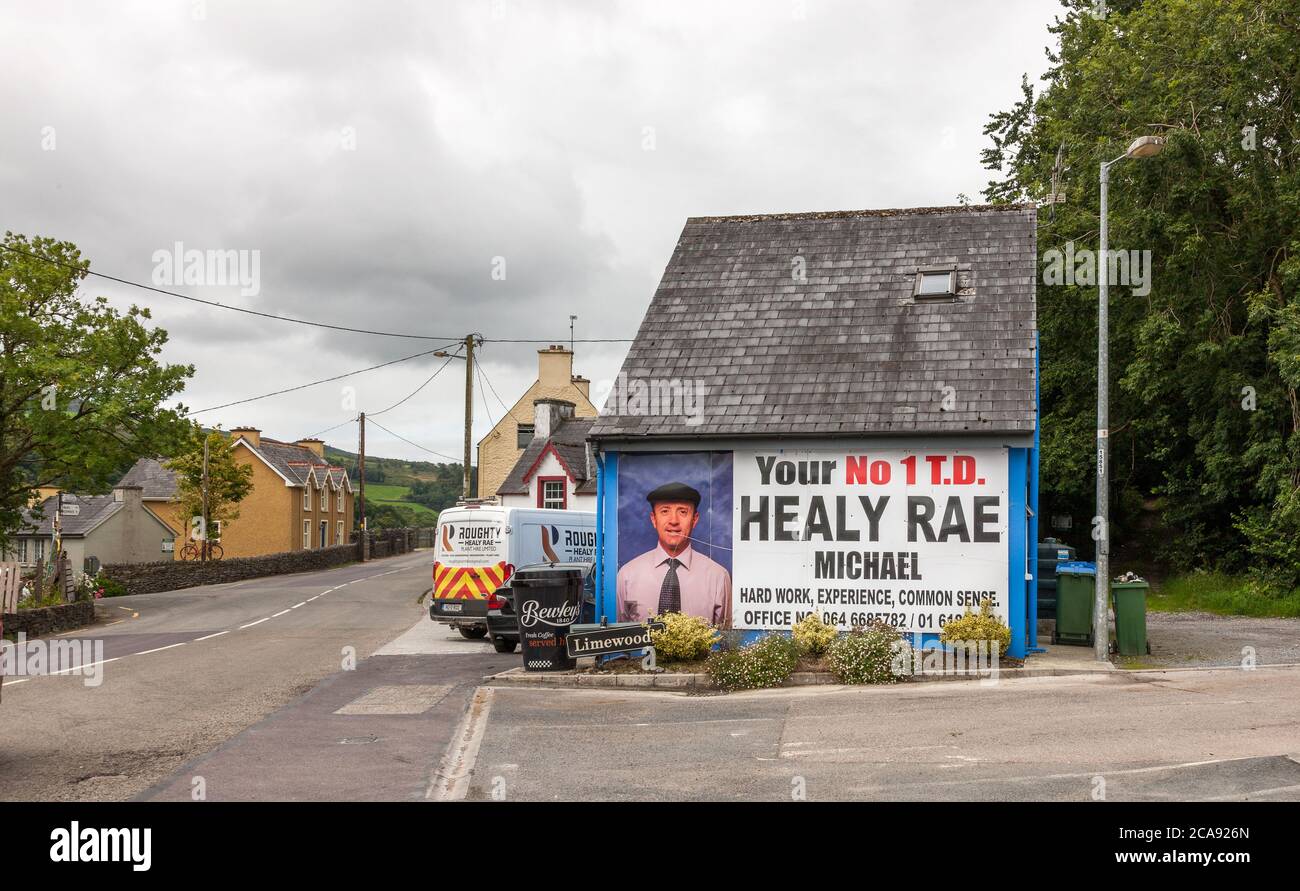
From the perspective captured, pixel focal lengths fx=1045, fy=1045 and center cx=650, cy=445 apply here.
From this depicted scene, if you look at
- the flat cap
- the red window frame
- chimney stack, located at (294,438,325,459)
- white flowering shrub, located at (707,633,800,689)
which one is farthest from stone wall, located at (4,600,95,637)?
chimney stack, located at (294,438,325,459)

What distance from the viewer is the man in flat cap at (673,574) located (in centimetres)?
1675

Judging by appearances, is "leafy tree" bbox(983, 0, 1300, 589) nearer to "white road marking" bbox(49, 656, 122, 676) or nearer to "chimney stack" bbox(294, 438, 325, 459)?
"white road marking" bbox(49, 656, 122, 676)

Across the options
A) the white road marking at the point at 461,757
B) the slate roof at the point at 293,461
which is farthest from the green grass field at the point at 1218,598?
the slate roof at the point at 293,461

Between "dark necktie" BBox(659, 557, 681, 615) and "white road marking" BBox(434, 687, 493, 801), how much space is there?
13.4ft

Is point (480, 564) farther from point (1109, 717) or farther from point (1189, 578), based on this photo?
point (1189, 578)

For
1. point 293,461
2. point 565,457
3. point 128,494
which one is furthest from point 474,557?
point 293,461

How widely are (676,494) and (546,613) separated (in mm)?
3028

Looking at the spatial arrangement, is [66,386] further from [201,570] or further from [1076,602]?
[1076,602]

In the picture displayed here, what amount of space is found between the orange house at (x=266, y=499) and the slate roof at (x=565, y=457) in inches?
875

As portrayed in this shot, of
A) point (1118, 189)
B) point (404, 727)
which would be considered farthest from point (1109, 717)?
point (1118, 189)

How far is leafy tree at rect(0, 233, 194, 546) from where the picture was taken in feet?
104

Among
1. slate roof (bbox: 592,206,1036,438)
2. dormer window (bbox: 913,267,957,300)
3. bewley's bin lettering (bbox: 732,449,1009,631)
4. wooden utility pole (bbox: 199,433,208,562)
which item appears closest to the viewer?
bewley's bin lettering (bbox: 732,449,1009,631)

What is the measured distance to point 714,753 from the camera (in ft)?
33.0
